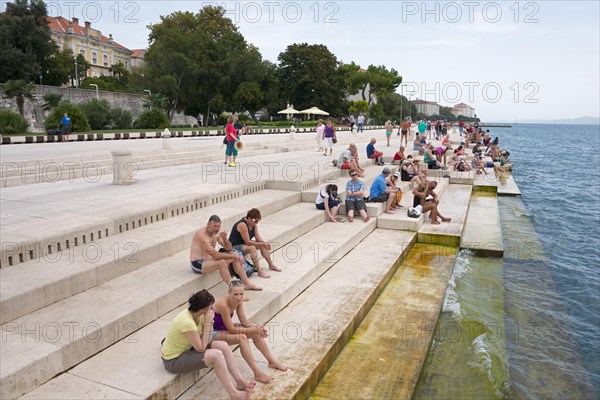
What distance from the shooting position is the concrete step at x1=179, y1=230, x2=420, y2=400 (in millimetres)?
4777

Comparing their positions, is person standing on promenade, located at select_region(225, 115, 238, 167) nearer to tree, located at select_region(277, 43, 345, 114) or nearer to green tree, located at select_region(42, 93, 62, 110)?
green tree, located at select_region(42, 93, 62, 110)

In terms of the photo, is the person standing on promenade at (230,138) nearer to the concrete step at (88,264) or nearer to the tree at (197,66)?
the concrete step at (88,264)

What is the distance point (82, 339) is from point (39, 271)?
1.53m

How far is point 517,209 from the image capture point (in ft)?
62.3

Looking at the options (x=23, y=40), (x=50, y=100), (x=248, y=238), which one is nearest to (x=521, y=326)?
(x=248, y=238)

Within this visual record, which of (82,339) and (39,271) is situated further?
(39,271)

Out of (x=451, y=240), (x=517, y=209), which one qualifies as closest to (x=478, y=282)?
(x=451, y=240)

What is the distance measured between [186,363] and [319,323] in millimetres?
2295

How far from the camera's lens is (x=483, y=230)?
1320cm

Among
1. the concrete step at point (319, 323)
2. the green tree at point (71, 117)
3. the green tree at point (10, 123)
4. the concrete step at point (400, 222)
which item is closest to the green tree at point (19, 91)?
the green tree at point (71, 117)

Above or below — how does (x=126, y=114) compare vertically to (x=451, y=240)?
above

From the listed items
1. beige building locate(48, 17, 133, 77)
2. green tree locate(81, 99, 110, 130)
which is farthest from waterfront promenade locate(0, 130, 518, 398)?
beige building locate(48, 17, 133, 77)

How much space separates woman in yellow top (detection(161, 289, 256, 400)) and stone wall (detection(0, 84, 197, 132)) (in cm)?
3285

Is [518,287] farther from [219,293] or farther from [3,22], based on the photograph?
[3,22]
